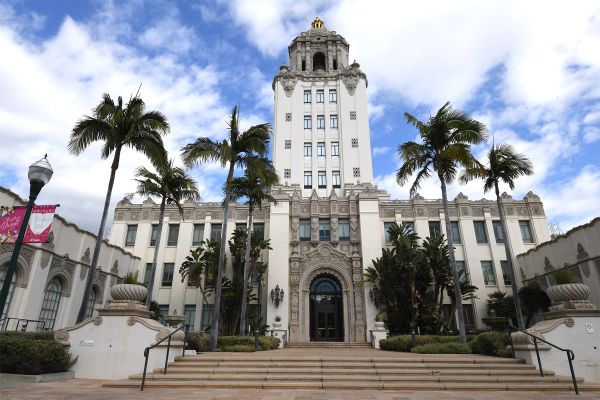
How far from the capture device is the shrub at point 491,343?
1220 cm

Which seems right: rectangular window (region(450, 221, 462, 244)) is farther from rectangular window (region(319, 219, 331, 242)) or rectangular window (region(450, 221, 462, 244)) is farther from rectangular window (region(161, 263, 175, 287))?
rectangular window (region(161, 263, 175, 287))

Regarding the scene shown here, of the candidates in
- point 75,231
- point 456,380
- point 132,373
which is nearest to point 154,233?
point 75,231

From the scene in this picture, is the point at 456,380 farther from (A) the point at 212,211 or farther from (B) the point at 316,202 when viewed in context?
(A) the point at 212,211

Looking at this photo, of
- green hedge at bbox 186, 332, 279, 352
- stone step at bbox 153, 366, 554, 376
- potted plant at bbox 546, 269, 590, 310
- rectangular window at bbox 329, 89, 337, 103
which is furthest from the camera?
rectangular window at bbox 329, 89, 337, 103

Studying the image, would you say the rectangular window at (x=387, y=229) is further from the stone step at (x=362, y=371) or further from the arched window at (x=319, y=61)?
the arched window at (x=319, y=61)

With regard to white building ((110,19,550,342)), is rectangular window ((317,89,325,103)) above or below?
above

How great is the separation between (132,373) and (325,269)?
17604 mm

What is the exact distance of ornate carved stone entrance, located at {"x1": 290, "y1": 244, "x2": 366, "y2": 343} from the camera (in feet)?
81.8

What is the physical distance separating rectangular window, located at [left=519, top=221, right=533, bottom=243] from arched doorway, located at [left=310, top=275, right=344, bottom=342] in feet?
50.9

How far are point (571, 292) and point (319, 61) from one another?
36320 mm

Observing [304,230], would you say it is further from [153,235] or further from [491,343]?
[491,343]

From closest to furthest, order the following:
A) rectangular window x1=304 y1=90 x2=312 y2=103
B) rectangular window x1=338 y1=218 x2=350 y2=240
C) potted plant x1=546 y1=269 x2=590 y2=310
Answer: potted plant x1=546 y1=269 x2=590 y2=310 < rectangular window x1=338 y1=218 x2=350 y2=240 < rectangular window x1=304 y1=90 x2=312 y2=103

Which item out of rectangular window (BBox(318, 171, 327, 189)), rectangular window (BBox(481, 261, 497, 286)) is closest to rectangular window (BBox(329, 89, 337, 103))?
rectangular window (BBox(318, 171, 327, 189))

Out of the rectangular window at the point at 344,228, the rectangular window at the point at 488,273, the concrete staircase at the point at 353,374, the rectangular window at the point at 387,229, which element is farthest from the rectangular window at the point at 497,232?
the concrete staircase at the point at 353,374
